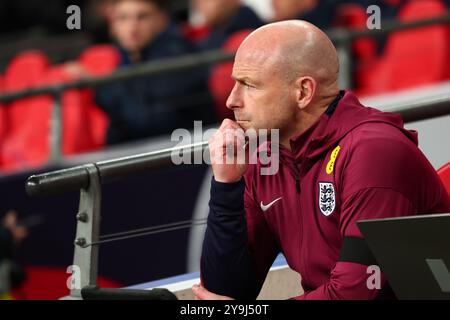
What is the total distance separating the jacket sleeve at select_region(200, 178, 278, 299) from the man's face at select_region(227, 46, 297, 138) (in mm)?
166

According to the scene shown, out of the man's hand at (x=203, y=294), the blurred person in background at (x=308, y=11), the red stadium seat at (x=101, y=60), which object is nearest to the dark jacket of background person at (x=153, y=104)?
the blurred person in background at (x=308, y=11)

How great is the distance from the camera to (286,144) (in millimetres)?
2867

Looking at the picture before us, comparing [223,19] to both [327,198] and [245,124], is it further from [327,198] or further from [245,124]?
[327,198]

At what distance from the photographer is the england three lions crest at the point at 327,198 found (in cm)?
273

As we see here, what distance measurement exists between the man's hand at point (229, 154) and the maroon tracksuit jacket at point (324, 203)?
0.09ft

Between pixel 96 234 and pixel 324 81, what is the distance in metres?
0.78

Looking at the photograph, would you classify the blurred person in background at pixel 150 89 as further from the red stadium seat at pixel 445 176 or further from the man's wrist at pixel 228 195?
the man's wrist at pixel 228 195

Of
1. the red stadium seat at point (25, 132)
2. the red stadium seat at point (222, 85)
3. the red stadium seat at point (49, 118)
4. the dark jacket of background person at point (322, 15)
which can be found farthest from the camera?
the red stadium seat at point (25, 132)

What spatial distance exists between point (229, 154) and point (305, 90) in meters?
0.25

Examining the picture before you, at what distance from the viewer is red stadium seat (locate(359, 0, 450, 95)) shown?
6.11m

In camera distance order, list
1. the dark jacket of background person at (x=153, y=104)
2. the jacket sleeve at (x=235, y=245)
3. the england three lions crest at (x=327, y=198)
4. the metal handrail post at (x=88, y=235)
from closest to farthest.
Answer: the england three lions crest at (x=327, y=198)
the jacket sleeve at (x=235, y=245)
the metal handrail post at (x=88, y=235)
the dark jacket of background person at (x=153, y=104)

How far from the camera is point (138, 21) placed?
7211mm

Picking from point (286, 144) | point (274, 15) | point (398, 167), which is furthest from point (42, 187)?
point (274, 15)
